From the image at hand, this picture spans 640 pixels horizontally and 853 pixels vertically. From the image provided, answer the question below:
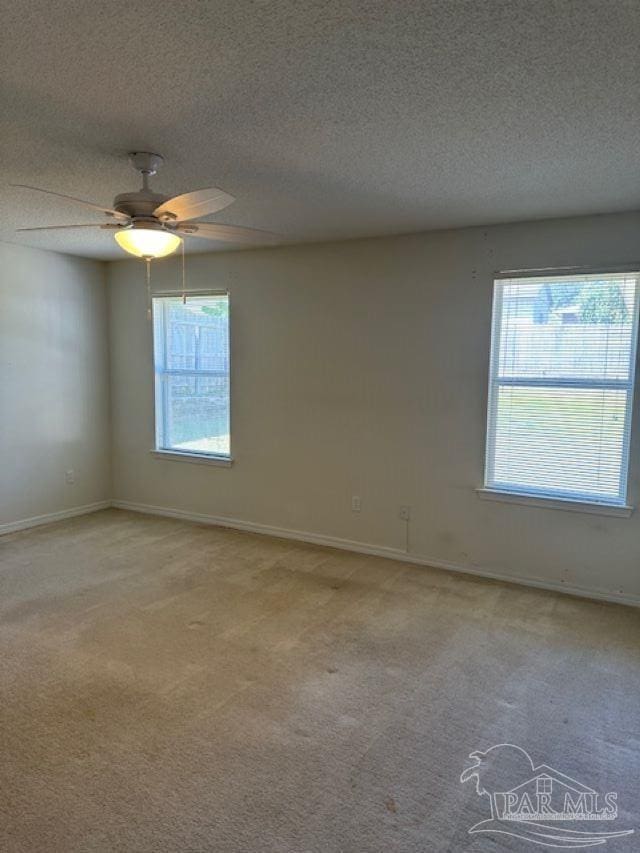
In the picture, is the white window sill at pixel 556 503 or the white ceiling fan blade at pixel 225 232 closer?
the white ceiling fan blade at pixel 225 232

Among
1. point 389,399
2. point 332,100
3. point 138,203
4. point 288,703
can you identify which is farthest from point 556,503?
point 138,203

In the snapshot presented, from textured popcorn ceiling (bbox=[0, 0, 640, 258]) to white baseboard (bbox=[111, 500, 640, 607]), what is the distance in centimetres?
245

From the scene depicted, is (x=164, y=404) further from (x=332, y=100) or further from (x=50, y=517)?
(x=332, y=100)

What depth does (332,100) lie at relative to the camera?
2.01 meters

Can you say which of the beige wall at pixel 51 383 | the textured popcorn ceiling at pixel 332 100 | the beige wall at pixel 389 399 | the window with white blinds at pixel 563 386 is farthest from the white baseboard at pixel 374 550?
the textured popcorn ceiling at pixel 332 100

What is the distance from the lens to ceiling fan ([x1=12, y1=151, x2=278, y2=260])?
2.21m

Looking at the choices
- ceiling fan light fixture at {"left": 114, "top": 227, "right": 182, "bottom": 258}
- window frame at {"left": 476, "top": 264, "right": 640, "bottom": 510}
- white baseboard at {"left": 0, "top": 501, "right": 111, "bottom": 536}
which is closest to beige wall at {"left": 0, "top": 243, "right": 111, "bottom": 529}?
white baseboard at {"left": 0, "top": 501, "right": 111, "bottom": 536}

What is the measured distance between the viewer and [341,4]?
1468 mm

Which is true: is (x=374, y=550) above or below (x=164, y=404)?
below

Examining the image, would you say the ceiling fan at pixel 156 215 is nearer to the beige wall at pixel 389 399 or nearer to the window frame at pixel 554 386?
the beige wall at pixel 389 399

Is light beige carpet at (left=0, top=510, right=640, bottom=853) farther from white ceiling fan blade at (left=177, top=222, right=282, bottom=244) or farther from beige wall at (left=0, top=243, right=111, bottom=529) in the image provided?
white ceiling fan blade at (left=177, top=222, right=282, bottom=244)

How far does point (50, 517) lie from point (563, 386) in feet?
15.0

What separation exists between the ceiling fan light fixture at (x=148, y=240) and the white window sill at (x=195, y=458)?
2696 mm

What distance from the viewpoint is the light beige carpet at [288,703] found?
5.94 feet
